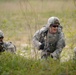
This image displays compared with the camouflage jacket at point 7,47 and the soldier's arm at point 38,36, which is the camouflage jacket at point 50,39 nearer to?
the soldier's arm at point 38,36

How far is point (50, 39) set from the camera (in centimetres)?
758

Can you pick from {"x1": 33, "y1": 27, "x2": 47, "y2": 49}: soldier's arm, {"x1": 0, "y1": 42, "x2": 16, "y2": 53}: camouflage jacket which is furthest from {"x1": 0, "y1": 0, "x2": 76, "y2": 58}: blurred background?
{"x1": 0, "y1": 42, "x2": 16, "y2": 53}: camouflage jacket

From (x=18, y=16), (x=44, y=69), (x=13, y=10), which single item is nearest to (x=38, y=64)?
(x=44, y=69)

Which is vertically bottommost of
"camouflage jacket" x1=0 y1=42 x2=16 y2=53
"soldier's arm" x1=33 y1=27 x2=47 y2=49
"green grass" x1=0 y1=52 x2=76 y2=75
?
"green grass" x1=0 y1=52 x2=76 y2=75

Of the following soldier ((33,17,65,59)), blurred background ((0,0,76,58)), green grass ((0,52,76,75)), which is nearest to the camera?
green grass ((0,52,76,75))

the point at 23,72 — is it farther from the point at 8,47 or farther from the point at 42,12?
the point at 42,12

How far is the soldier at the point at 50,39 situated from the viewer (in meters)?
7.49

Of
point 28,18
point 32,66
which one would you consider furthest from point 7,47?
point 28,18

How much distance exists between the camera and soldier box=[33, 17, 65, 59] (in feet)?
24.6

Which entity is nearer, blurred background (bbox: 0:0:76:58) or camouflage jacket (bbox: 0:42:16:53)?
camouflage jacket (bbox: 0:42:16:53)

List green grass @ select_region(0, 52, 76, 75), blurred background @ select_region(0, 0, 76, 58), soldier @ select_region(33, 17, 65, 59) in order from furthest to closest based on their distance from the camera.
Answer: blurred background @ select_region(0, 0, 76, 58)
soldier @ select_region(33, 17, 65, 59)
green grass @ select_region(0, 52, 76, 75)

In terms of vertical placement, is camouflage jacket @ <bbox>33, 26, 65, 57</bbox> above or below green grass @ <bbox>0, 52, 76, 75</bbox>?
above

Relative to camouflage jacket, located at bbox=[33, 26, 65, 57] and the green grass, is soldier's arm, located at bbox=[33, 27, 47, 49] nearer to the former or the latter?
camouflage jacket, located at bbox=[33, 26, 65, 57]

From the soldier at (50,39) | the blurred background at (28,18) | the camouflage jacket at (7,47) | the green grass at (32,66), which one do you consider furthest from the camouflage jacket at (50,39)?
the green grass at (32,66)
